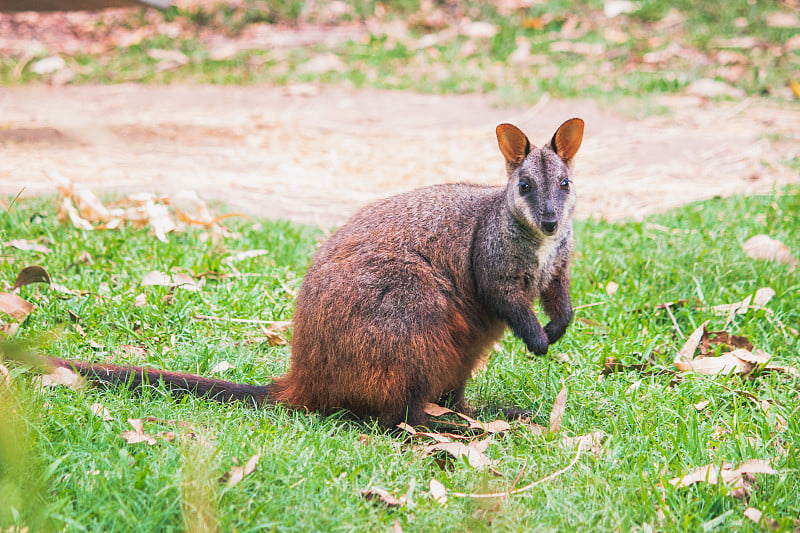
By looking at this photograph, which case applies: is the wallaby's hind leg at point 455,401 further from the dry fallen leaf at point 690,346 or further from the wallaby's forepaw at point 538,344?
the dry fallen leaf at point 690,346

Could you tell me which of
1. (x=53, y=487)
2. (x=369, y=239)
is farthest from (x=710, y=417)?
(x=53, y=487)

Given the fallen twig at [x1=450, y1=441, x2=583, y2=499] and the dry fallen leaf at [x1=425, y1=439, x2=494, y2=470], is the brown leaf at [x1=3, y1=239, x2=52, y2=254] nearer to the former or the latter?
the dry fallen leaf at [x1=425, y1=439, x2=494, y2=470]

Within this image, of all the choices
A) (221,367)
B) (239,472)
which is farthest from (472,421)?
(221,367)

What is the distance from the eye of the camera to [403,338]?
3059mm

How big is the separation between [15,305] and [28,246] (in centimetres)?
104

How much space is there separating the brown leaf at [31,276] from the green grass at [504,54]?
5740 mm

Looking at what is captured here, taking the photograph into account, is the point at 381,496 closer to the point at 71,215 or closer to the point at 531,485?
the point at 531,485

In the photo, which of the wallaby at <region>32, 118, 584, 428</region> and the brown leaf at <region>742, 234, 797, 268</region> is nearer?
the wallaby at <region>32, 118, 584, 428</region>

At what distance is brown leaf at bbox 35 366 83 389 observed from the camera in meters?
3.05

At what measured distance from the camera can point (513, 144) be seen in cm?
331

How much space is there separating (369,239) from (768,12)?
9716 millimetres

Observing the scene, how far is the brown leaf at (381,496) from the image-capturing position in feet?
8.44

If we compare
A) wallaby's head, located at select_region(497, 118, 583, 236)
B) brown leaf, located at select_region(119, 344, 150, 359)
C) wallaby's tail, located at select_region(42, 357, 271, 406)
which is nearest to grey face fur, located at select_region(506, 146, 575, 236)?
wallaby's head, located at select_region(497, 118, 583, 236)

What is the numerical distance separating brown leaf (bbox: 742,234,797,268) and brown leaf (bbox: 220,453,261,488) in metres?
3.48
